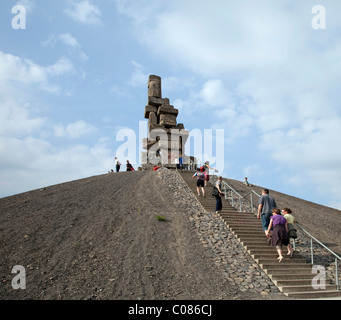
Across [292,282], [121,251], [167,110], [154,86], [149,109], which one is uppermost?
[154,86]

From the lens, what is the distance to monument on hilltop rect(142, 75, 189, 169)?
1010 inches

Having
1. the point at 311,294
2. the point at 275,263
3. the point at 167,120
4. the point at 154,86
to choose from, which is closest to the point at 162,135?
the point at 167,120

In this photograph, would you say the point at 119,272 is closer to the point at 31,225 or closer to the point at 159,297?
the point at 159,297

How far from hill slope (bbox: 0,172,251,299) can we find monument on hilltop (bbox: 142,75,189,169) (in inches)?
421

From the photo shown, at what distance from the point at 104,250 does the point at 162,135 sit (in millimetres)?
17713

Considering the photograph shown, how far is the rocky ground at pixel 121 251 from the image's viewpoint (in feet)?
25.4

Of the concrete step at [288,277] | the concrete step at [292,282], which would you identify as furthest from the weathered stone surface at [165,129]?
the concrete step at [292,282]

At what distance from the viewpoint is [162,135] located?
26.6 m

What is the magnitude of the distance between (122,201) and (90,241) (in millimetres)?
4227

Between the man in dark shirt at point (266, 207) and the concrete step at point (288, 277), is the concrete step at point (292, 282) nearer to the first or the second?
the concrete step at point (288, 277)

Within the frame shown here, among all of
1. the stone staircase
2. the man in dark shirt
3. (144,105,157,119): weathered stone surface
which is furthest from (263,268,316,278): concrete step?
(144,105,157,119): weathered stone surface

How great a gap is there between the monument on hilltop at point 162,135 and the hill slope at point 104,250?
10.7 metres

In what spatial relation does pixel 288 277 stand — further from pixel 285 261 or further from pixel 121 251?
pixel 121 251
